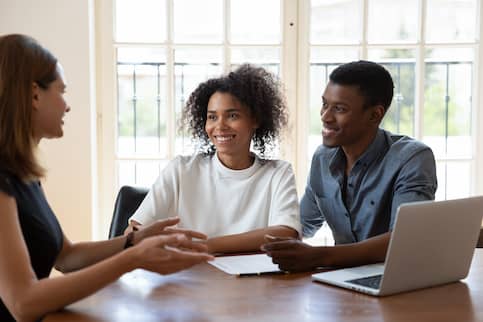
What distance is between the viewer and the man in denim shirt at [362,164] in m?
2.19

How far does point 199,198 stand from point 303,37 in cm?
136

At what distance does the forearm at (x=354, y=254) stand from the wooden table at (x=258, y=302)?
10cm

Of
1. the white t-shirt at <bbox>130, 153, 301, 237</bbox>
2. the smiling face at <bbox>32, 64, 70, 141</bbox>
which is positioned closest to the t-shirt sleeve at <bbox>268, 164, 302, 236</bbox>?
the white t-shirt at <bbox>130, 153, 301, 237</bbox>

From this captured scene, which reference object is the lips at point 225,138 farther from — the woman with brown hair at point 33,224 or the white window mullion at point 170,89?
the white window mullion at point 170,89

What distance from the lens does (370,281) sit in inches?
65.5

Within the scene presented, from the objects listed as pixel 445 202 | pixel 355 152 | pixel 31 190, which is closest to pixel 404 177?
pixel 355 152

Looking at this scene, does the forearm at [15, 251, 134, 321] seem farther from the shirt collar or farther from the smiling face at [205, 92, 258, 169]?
the shirt collar

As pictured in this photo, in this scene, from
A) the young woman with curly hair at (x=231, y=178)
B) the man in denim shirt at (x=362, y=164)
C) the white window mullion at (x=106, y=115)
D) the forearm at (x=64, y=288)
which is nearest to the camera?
the forearm at (x=64, y=288)

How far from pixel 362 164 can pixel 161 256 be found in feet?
3.53

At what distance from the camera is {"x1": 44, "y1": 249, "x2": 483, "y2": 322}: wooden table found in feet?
4.68

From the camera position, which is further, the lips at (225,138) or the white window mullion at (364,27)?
the white window mullion at (364,27)

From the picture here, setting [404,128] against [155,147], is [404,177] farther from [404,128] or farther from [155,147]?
[155,147]

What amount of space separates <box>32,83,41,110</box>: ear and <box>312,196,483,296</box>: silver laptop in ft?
2.58

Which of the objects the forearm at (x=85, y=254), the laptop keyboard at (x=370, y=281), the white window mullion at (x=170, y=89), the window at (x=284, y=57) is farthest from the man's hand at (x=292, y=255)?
the white window mullion at (x=170, y=89)
